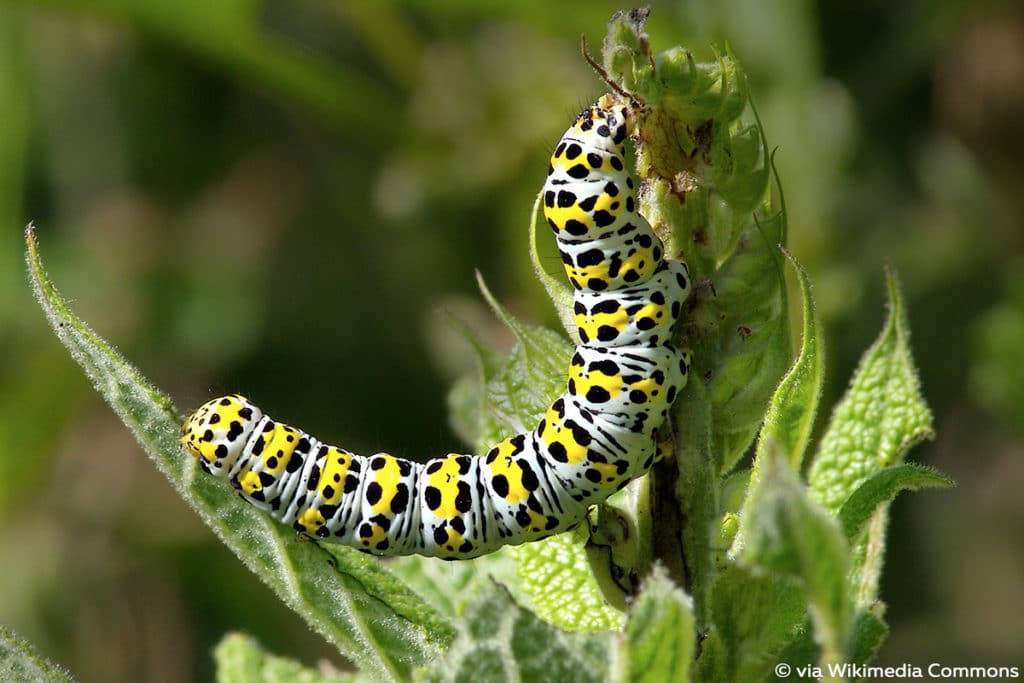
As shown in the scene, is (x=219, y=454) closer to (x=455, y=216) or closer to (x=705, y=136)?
(x=705, y=136)

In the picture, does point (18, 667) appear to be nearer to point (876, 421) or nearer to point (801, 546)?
point (801, 546)

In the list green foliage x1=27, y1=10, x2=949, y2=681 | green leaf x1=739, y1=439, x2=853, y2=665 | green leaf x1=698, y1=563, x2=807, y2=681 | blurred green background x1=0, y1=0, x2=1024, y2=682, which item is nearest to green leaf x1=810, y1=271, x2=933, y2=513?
green foliage x1=27, y1=10, x2=949, y2=681

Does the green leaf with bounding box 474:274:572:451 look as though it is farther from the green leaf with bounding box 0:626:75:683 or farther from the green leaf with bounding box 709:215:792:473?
the green leaf with bounding box 0:626:75:683

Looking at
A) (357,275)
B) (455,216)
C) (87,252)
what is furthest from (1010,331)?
(87,252)

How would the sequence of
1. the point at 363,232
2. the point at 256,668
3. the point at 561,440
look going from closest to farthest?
the point at 561,440, the point at 256,668, the point at 363,232

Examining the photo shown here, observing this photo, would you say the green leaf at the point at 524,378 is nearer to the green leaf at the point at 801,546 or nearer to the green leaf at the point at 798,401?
the green leaf at the point at 798,401

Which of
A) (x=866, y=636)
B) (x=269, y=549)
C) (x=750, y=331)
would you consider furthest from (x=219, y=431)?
(x=866, y=636)

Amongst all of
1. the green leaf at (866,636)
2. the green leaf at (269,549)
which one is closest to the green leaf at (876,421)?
the green leaf at (866,636)
